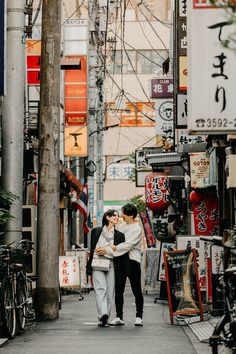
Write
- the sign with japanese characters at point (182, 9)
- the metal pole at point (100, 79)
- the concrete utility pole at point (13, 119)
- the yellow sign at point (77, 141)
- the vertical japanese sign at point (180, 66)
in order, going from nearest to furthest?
the concrete utility pole at point (13, 119) → the vertical japanese sign at point (180, 66) → the sign with japanese characters at point (182, 9) → the yellow sign at point (77, 141) → the metal pole at point (100, 79)

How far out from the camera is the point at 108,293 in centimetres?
1656

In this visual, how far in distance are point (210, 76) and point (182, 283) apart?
295 inches

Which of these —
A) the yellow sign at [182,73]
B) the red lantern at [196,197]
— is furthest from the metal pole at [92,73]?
the yellow sign at [182,73]

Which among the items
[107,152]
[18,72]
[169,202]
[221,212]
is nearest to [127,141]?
[107,152]

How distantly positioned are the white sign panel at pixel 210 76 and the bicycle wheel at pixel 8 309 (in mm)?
4554

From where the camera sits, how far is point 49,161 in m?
17.8

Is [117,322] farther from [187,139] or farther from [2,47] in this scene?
[187,139]

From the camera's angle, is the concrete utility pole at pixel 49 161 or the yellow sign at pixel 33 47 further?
the yellow sign at pixel 33 47

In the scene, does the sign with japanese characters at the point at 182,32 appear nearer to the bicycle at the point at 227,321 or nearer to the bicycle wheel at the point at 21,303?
the bicycle wheel at the point at 21,303

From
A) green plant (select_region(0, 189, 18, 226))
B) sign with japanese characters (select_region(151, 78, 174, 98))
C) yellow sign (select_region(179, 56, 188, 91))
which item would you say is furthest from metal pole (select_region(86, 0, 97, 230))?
green plant (select_region(0, 189, 18, 226))

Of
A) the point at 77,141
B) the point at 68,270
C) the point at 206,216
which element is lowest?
the point at 68,270

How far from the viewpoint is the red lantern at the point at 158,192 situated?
30875 mm

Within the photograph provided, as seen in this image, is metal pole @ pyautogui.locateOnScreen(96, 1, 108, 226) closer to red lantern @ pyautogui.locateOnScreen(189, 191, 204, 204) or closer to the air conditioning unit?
red lantern @ pyautogui.locateOnScreen(189, 191, 204, 204)

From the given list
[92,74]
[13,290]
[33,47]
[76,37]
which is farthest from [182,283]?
[92,74]
